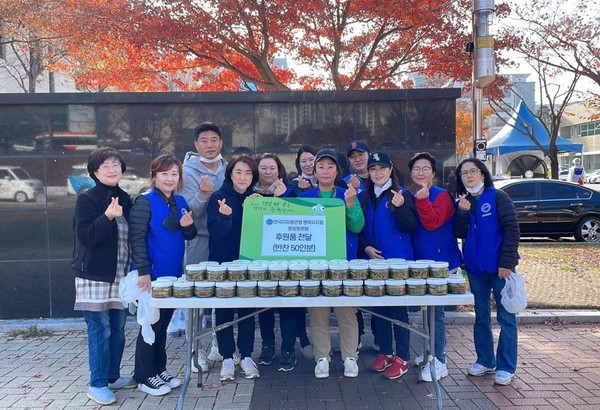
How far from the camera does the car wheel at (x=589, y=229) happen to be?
448 inches

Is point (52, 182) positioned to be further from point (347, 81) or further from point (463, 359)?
point (347, 81)

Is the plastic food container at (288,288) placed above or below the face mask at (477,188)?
below

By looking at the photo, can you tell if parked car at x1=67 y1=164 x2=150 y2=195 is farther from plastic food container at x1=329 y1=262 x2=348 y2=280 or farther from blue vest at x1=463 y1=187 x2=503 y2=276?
blue vest at x1=463 y1=187 x2=503 y2=276

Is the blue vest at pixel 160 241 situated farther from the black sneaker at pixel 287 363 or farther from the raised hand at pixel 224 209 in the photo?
the black sneaker at pixel 287 363

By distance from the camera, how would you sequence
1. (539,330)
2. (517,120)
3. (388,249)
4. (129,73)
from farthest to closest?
1. (517,120)
2. (129,73)
3. (539,330)
4. (388,249)

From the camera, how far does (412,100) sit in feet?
20.6

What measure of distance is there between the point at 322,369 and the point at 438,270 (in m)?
1.48

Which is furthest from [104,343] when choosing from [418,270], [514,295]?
[514,295]

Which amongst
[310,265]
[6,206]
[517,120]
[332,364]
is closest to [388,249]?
[310,265]

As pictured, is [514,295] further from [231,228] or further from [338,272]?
[231,228]

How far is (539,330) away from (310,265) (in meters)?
3.62

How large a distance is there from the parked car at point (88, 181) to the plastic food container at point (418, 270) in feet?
12.4

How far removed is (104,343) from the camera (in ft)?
13.6

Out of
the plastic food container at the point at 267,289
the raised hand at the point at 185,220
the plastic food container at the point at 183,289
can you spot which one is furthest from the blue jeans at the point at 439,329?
→ the raised hand at the point at 185,220
